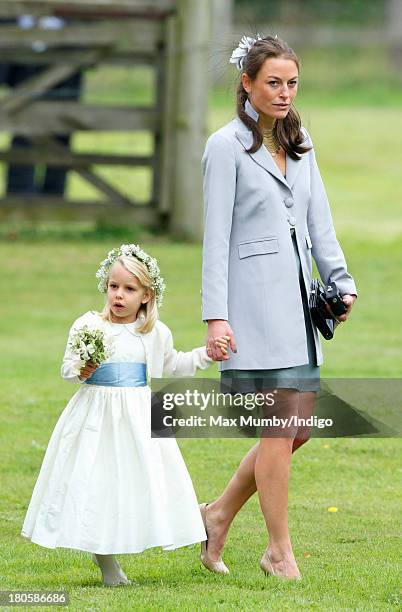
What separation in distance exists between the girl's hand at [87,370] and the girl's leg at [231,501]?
67 centimetres

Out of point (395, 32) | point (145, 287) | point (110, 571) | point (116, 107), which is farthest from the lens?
point (395, 32)

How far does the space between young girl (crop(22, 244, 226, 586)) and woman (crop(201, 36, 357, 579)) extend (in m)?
0.19

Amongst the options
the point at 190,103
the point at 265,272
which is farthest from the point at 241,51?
the point at 190,103

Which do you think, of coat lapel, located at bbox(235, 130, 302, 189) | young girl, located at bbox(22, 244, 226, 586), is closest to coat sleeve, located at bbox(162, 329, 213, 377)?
young girl, located at bbox(22, 244, 226, 586)

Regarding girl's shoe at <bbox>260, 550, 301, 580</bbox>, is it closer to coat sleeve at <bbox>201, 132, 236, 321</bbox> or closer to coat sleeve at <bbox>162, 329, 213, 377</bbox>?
coat sleeve at <bbox>162, 329, 213, 377</bbox>

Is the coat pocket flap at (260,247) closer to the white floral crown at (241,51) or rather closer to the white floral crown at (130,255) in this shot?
the white floral crown at (130,255)

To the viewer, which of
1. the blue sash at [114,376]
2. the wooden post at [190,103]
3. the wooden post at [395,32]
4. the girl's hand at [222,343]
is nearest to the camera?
the girl's hand at [222,343]

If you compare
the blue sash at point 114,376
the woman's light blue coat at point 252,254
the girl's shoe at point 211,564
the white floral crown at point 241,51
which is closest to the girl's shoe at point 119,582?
the girl's shoe at point 211,564

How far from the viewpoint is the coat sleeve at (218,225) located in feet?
17.0

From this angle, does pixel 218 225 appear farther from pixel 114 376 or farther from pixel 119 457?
pixel 119 457

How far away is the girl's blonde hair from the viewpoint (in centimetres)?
547

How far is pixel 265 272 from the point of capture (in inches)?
206

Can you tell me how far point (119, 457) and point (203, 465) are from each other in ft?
7.51

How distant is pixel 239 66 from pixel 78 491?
1.65 meters
